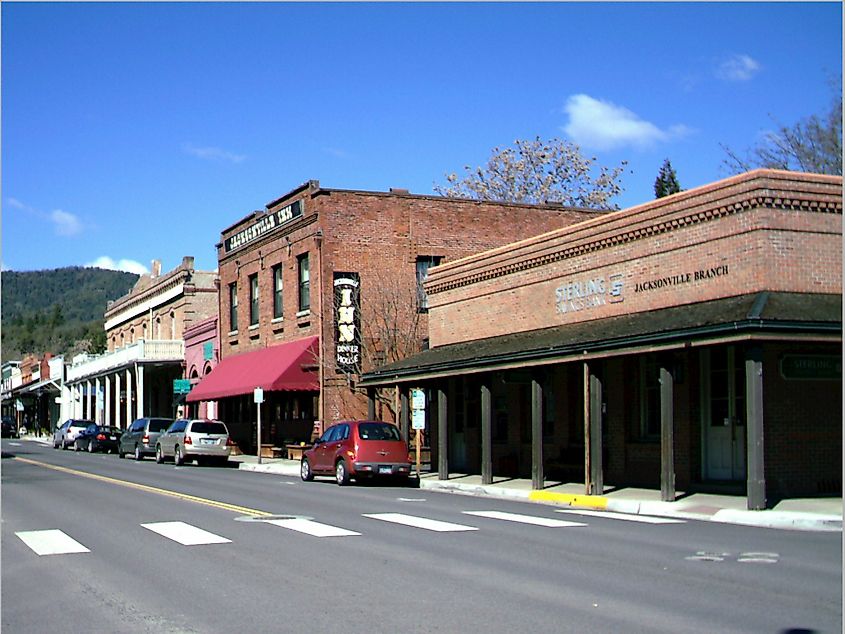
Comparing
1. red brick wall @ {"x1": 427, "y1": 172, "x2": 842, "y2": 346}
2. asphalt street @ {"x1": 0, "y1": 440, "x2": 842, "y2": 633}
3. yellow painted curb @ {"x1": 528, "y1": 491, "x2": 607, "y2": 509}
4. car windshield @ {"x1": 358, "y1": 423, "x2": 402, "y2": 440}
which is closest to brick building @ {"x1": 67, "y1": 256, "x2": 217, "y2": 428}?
red brick wall @ {"x1": 427, "y1": 172, "x2": 842, "y2": 346}

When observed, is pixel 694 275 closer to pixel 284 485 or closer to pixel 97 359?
pixel 284 485

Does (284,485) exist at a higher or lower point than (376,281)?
lower

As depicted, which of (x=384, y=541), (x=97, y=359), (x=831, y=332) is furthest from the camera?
(x=97, y=359)

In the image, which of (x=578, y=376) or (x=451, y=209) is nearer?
(x=578, y=376)

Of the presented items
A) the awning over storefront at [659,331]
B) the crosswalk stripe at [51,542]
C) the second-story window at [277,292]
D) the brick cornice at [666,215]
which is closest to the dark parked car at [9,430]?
the second-story window at [277,292]

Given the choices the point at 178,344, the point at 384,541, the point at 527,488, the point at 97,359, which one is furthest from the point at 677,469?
the point at 97,359

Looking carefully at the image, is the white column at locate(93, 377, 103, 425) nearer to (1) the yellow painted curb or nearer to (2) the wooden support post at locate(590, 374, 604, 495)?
(1) the yellow painted curb

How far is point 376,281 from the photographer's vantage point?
132 ft

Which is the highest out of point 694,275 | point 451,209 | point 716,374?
point 451,209

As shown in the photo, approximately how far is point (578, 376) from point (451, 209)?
15.9 metres

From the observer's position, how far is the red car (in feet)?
89.2

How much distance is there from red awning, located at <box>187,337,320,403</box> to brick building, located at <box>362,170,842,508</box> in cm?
1207

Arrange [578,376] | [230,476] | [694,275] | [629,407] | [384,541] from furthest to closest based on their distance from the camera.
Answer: [230,476], [578,376], [629,407], [694,275], [384,541]

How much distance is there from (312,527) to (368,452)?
400 inches
